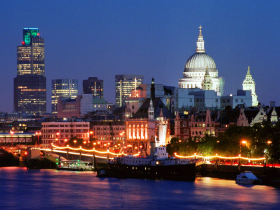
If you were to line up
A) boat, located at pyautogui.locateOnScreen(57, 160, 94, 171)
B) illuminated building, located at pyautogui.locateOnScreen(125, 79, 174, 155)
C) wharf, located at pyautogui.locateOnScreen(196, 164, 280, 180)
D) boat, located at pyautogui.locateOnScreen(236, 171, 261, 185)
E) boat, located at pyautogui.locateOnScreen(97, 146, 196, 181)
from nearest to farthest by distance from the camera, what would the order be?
boat, located at pyautogui.locateOnScreen(236, 171, 261, 185)
wharf, located at pyautogui.locateOnScreen(196, 164, 280, 180)
boat, located at pyautogui.locateOnScreen(97, 146, 196, 181)
boat, located at pyautogui.locateOnScreen(57, 160, 94, 171)
illuminated building, located at pyautogui.locateOnScreen(125, 79, 174, 155)

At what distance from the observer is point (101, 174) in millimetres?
142750

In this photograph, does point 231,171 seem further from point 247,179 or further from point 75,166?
point 75,166

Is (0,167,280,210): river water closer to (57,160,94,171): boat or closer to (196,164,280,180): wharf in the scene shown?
(196,164,280,180): wharf

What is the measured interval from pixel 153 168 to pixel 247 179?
19538 mm

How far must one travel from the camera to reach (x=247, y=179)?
123125 mm

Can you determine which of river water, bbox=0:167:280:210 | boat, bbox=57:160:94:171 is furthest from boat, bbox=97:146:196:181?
boat, bbox=57:160:94:171

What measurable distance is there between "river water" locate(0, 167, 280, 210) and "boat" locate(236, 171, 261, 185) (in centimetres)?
139

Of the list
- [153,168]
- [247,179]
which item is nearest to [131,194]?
[247,179]

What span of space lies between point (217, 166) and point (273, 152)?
10825 millimetres

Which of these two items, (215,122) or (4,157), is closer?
(215,122)

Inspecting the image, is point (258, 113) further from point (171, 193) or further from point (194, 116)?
point (171, 193)

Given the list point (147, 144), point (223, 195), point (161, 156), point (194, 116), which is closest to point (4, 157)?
point (147, 144)

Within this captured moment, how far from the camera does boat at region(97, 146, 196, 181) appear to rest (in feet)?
440

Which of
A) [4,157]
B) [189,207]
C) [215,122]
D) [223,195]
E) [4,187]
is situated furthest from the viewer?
[4,157]
